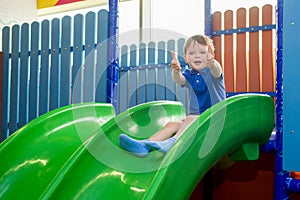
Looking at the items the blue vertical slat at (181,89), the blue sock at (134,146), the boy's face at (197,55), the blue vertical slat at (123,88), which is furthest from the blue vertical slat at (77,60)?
the blue sock at (134,146)

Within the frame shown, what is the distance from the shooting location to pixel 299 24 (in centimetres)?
161

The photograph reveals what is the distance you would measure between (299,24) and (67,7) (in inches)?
222

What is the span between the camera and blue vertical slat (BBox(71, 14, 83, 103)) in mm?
3867

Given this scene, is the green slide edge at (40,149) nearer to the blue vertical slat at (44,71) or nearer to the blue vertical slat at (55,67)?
the blue vertical slat at (55,67)

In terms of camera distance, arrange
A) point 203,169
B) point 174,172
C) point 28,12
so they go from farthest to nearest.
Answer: point 28,12 < point 203,169 < point 174,172

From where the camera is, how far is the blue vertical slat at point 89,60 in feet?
11.9

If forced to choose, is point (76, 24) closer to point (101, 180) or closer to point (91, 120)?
point (91, 120)

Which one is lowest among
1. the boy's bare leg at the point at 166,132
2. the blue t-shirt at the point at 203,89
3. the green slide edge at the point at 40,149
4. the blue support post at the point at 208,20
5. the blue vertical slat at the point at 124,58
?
the green slide edge at the point at 40,149

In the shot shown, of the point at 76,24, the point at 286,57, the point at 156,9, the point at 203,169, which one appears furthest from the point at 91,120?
the point at 156,9

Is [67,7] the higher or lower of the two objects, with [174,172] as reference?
higher

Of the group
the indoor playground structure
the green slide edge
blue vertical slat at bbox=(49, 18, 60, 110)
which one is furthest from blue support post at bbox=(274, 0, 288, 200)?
blue vertical slat at bbox=(49, 18, 60, 110)

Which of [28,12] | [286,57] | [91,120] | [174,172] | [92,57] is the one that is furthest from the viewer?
[28,12]

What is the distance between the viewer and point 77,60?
3.88 metres

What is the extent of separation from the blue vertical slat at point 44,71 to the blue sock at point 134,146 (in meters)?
2.62
